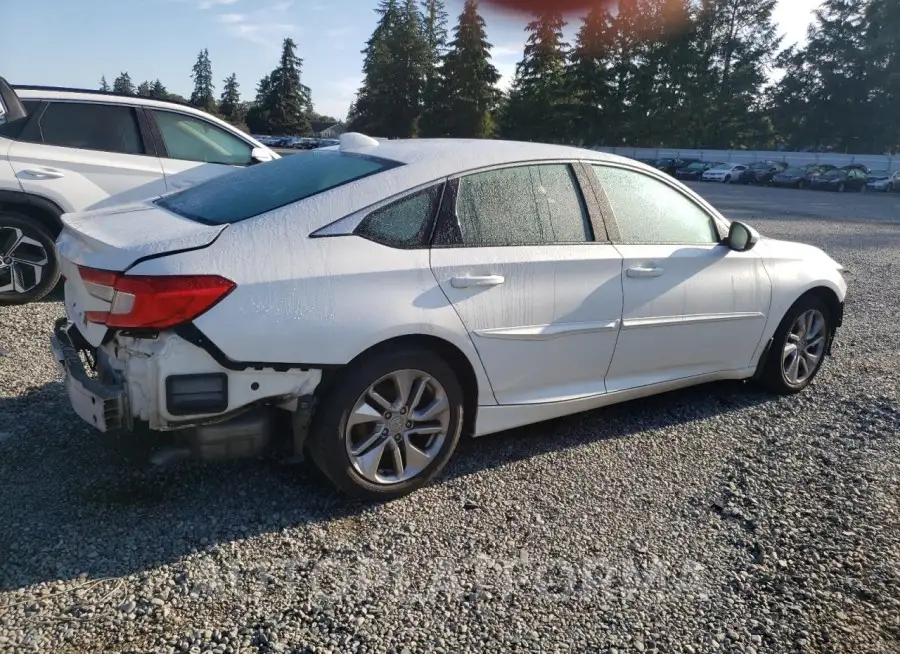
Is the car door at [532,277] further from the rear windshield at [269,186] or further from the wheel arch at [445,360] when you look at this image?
the rear windshield at [269,186]

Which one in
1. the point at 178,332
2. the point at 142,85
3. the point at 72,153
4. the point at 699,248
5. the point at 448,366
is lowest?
the point at 448,366

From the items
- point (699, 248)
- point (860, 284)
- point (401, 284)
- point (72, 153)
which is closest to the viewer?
point (401, 284)

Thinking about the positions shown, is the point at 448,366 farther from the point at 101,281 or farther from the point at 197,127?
the point at 197,127

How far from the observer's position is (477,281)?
3.32 metres

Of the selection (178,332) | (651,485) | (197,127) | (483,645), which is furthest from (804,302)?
(197,127)

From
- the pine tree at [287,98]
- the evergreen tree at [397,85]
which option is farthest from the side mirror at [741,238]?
the pine tree at [287,98]

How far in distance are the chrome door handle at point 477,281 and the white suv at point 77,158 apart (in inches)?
161

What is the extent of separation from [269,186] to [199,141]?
391 centimetres

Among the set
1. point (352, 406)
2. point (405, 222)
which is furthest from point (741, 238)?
point (352, 406)

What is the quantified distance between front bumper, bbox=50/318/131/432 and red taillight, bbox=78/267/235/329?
271 mm

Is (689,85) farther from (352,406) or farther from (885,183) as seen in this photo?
(352,406)

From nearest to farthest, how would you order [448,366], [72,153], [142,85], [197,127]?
[448,366] < [72,153] < [197,127] < [142,85]

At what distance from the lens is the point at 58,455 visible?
3518mm

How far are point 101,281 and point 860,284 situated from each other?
10.1 metres
